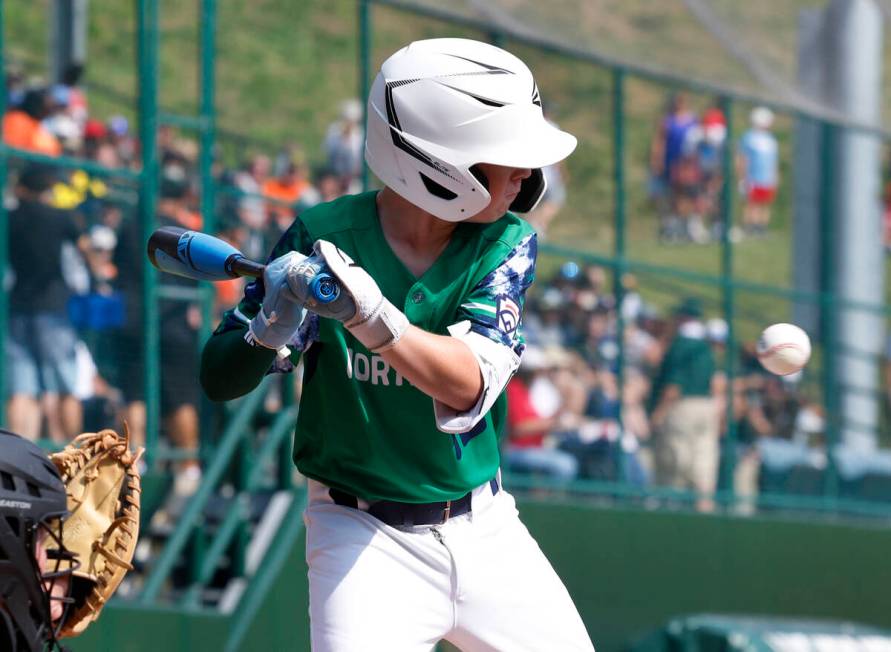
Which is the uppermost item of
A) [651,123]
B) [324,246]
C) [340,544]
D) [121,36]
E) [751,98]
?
[324,246]

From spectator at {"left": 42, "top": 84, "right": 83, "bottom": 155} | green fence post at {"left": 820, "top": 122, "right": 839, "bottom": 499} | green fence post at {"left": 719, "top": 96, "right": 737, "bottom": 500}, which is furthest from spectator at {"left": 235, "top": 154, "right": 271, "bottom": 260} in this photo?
green fence post at {"left": 820, "top": 122, "right": 839, "bottom": 499}

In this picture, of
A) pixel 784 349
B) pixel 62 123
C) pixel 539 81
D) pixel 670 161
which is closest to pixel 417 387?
pixel 784 349

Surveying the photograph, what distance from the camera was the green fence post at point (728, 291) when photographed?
1071 centimetres

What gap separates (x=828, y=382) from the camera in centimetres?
1161

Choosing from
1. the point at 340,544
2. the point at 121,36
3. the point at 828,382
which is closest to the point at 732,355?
the point at 828,382

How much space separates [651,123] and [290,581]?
22.6 feet

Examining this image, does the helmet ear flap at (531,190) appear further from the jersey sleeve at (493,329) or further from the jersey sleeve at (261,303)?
the jersey sleeve at (261,303)

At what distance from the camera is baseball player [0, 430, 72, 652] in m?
3.17

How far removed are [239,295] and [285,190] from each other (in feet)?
8.00

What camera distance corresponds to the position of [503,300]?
372cm

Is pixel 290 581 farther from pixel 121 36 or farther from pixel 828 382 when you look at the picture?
Result: pixel 121 36

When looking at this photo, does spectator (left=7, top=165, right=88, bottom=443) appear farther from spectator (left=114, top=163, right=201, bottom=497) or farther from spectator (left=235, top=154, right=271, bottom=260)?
spectator (left=235, top=154, right=271, bottom=260)

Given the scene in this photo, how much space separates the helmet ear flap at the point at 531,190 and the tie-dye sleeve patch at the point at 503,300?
0.09 meters

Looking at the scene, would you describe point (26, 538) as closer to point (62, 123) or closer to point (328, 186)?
point (62, 123)
